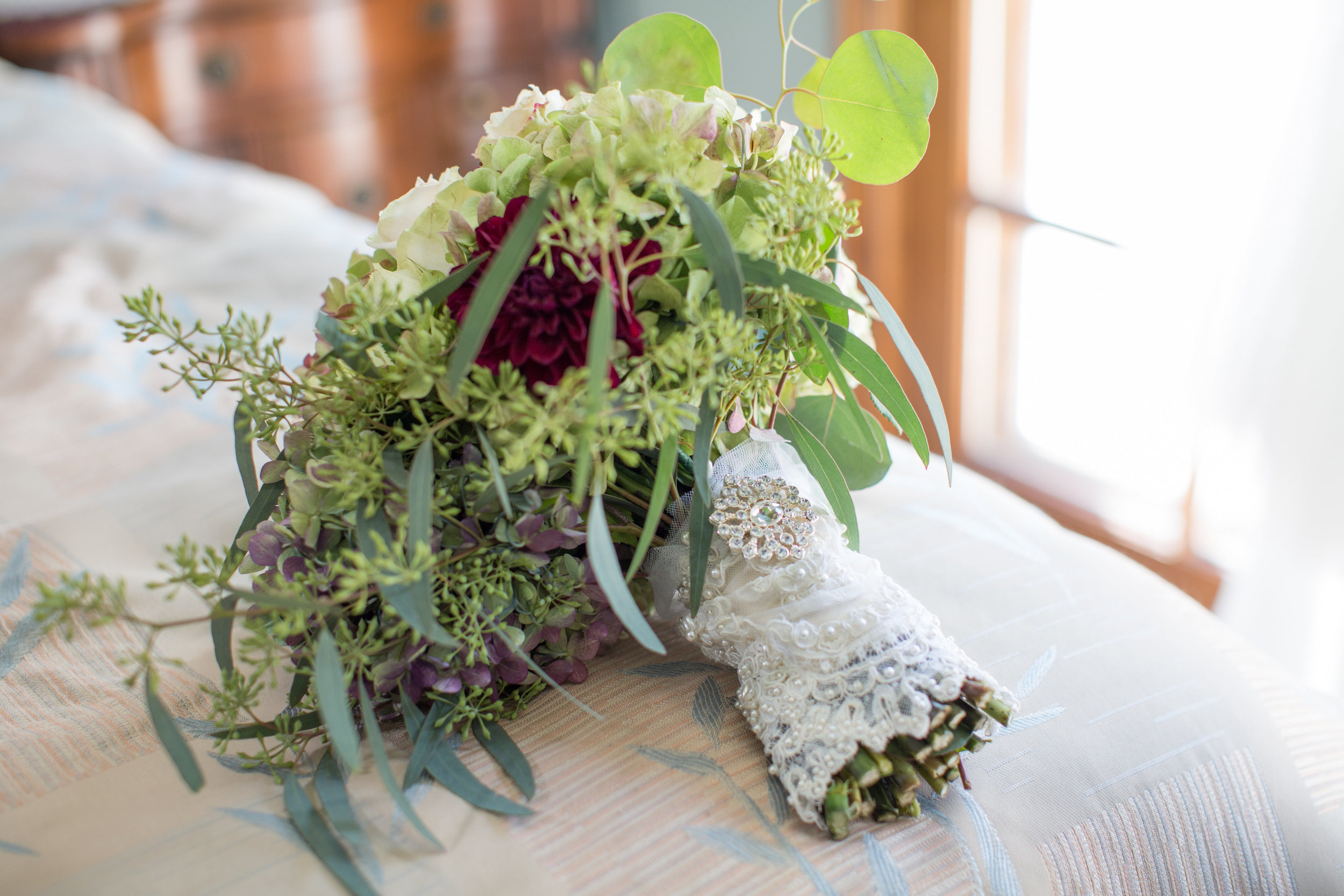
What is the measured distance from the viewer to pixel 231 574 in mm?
466

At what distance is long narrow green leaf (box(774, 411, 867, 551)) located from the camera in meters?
0.57

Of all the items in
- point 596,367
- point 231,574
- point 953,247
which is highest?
point 596,367

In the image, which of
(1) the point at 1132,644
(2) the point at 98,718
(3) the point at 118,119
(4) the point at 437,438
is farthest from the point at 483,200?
(3) the point at 118,119

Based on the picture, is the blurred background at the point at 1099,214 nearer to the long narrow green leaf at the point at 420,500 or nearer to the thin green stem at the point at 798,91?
the thin green stem at the point at 798,91

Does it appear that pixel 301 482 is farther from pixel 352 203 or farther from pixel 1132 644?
pixel 352 203

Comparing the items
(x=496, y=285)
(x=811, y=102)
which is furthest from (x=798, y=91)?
(x=496, y=285)

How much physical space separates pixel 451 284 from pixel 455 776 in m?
0.25

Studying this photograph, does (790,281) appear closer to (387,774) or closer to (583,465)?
(583,465)

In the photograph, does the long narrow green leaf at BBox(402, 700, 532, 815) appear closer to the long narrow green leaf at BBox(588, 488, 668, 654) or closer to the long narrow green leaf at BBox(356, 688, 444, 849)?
the long narrow green leaf at BBox(356, 688, 444, 849)

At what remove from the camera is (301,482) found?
1.61 ft

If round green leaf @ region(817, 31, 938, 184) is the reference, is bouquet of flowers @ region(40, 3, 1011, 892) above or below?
below

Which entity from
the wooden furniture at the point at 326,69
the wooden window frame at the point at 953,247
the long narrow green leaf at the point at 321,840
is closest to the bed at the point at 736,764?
the long narrow green leaf at the point at 321,840

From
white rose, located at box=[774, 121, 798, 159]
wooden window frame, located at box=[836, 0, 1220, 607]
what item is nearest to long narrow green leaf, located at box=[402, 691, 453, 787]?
white rose, located at box=[774, 121, 798, 159]

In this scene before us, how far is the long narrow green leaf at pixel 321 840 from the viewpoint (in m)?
0.45
